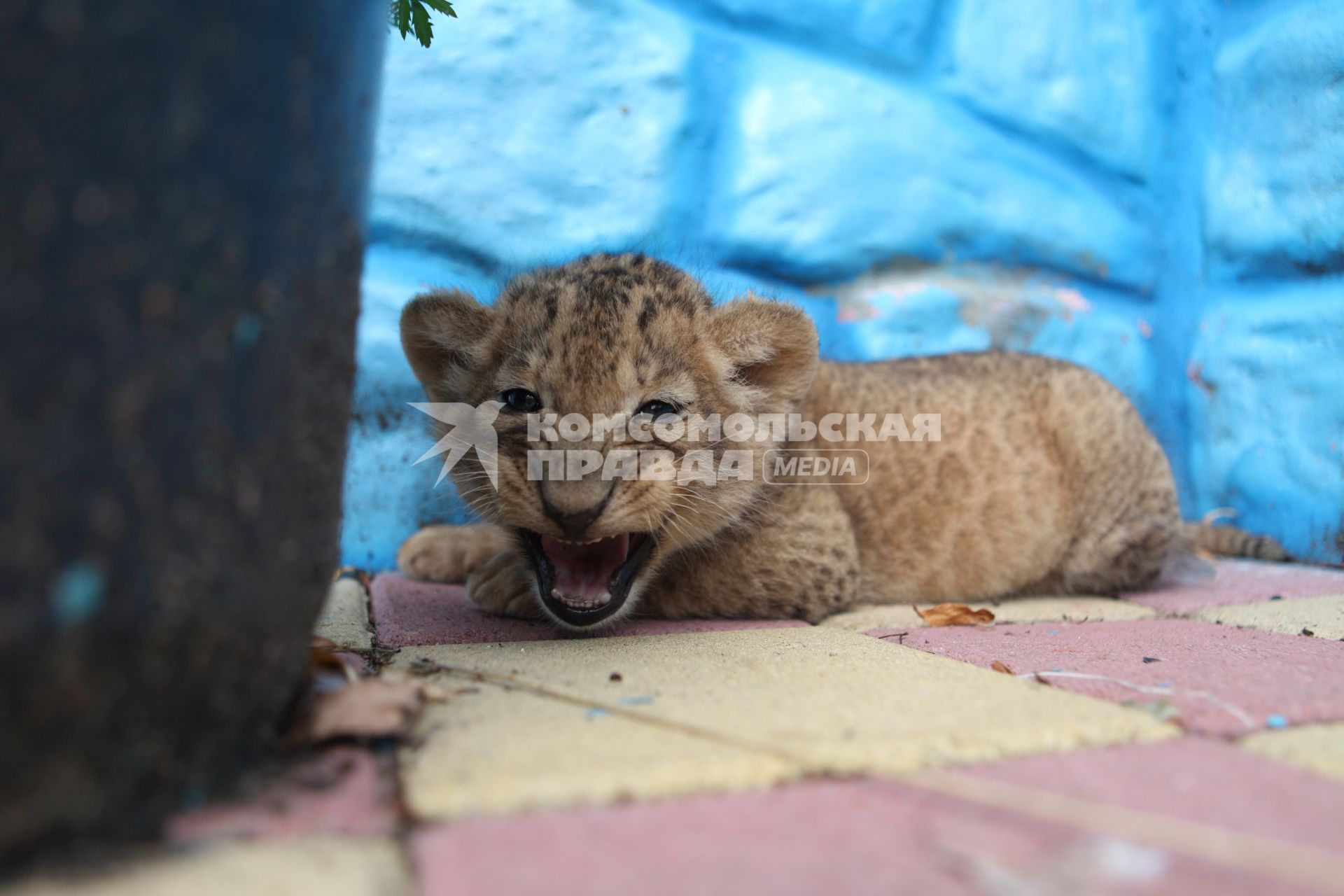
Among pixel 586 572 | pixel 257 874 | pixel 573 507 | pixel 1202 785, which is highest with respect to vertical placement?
pixel 573 507

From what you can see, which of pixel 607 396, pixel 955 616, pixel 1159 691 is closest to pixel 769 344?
pixel 607 396

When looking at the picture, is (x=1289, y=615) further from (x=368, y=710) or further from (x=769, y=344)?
(x=368, y=710)

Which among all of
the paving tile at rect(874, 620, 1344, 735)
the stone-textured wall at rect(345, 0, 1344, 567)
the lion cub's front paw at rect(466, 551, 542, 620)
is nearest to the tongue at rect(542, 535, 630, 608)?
the lion cub's front paw at rect(466, 551, 542, 620)

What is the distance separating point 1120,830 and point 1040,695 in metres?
0.70

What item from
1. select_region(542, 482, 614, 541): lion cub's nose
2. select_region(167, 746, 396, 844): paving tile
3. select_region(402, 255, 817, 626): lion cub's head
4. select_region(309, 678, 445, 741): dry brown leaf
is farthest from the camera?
select_region(402, 255, 817, 626): lion cub's head

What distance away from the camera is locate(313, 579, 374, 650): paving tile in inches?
95.6

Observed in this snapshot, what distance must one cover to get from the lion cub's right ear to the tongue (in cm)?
63

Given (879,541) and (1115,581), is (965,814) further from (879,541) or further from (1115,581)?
(1115,581)

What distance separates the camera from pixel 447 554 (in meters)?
3.83

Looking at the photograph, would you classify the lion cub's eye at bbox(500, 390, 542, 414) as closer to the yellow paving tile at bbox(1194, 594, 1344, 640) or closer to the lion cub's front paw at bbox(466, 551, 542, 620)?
the lion cub's front paw at bbox(466, 551, 542, 620)

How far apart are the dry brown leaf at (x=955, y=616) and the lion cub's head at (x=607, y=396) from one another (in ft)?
2.48

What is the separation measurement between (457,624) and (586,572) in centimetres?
43

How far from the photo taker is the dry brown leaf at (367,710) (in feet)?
4.88

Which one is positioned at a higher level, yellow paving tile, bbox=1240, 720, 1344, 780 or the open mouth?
the open mouth
